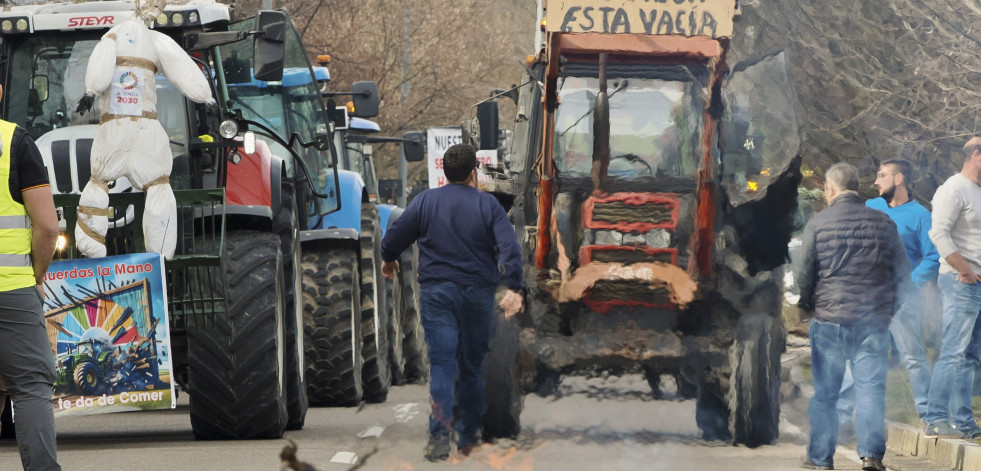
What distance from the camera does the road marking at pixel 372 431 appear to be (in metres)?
11.6

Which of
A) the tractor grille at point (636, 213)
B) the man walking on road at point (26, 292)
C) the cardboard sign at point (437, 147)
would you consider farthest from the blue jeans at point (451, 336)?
the cardboard sign at point (437, 147)

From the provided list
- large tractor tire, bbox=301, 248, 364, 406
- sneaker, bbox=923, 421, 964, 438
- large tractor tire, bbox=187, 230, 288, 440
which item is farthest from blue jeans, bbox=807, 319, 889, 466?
large tractor tire, bbox=301, 248, 364, 406

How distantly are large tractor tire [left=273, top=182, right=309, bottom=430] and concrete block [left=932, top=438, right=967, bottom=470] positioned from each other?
4.09m

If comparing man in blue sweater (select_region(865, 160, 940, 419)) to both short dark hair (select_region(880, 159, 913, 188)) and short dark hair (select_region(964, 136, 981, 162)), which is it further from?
short dark hair (select_region(964, 136, 981, 162))

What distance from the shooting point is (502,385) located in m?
10.9

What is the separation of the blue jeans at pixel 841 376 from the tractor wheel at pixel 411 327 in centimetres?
750

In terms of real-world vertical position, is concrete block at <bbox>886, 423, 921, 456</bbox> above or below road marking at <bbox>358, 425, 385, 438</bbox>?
above

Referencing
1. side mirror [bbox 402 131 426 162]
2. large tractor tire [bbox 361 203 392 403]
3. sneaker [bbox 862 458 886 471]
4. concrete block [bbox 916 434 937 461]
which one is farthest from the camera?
side mirror [bbox 402 131 426 162]

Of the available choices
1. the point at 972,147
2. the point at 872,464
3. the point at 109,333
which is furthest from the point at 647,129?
the point at 109,333

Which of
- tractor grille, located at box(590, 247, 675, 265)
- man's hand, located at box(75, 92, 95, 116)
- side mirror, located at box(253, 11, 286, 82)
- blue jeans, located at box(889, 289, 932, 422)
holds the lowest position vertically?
blue jeans, located at box(889, 289, 932, 422)

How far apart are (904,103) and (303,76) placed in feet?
24.3

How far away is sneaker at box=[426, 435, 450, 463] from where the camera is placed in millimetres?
10008

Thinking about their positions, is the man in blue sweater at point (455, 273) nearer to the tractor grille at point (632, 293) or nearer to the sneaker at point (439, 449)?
the sneaker at point (439, 449)

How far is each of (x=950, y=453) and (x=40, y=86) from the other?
6041 mm
